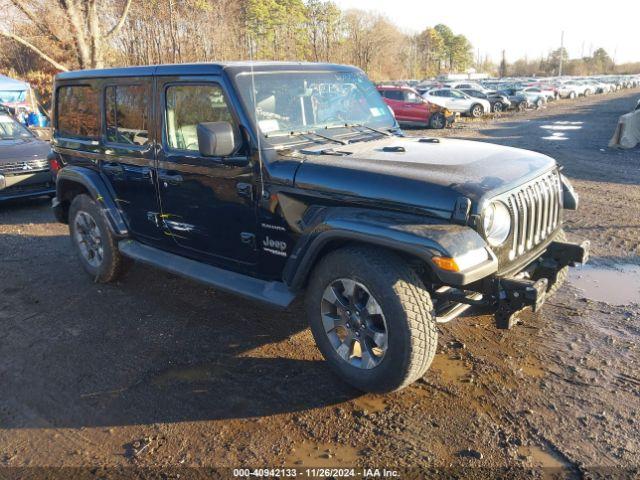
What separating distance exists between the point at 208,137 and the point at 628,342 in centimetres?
351

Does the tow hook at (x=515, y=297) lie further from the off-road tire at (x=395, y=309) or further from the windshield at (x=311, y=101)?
the windshield at (x=311, y=101)

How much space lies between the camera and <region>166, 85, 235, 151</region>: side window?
3895 mm

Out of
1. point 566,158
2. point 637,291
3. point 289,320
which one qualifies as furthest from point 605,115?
point 289,320

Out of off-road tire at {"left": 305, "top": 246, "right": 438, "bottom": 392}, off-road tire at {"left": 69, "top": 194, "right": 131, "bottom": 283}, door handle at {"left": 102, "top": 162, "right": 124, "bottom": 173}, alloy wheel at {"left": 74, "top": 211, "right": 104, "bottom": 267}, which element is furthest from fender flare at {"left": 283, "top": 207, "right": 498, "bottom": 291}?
alloy wheel at {"left": 74, "top": 211, "right": 104, "bottom": 267}

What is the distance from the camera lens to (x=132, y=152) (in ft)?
15.2

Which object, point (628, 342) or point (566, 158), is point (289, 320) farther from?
point (566, 158)

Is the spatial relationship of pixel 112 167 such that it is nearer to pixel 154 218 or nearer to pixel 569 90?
pixel 154 218

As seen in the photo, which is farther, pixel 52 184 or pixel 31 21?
pixel 31 21

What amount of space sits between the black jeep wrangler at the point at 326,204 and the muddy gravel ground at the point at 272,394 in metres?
0.40

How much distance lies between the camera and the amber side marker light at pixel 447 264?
2.76 meters

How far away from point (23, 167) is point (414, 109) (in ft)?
55.1

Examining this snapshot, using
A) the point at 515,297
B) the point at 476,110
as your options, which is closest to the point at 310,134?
the point at 515,297

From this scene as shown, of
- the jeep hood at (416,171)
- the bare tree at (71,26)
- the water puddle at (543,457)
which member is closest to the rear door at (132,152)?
the jeep hood at (416,171)

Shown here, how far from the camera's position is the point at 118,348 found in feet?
13.5
